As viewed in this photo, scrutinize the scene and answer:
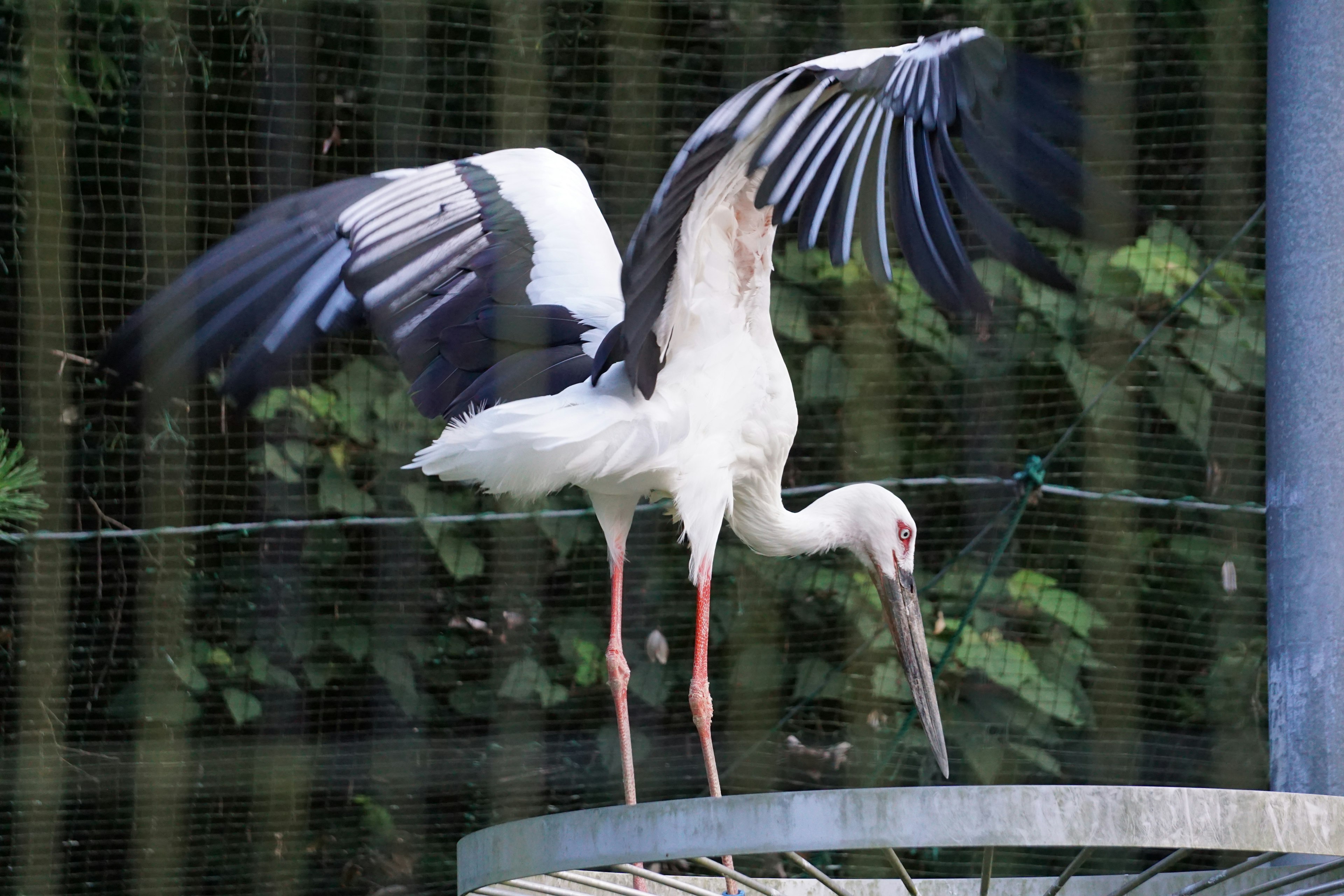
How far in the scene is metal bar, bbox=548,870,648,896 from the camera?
123cm

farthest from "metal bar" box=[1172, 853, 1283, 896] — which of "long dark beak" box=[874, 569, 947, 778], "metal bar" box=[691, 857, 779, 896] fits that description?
"long dark beak" box=[874, 569, 947, 778]

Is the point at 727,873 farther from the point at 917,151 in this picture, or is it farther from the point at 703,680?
the point at 703,680

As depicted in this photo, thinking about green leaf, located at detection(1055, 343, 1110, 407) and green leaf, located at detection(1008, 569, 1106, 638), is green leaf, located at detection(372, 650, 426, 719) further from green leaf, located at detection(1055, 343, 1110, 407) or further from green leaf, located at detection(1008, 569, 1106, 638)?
green leaf, located at detection(1055, 343, 1110, 407)

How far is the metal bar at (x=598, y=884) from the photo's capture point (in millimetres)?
1229

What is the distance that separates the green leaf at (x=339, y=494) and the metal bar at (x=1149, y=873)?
5.65 feet

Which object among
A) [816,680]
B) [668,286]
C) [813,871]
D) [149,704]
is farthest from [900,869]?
[149,704]

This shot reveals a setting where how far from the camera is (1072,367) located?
2945 millimetres

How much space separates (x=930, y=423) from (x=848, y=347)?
22cm

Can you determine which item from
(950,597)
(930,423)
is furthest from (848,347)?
(950,597)

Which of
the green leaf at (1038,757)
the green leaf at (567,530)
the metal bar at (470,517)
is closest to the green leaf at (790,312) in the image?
the metal bar at (470,517)

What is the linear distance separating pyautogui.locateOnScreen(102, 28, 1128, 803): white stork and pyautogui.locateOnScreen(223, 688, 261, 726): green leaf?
0.94m

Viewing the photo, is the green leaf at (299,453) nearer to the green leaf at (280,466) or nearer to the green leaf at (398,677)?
the green leaf at (280,466)

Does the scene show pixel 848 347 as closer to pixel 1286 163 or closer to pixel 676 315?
pixel 676 315

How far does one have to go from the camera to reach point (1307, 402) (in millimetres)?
1522
